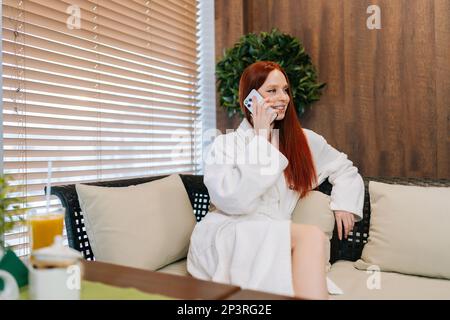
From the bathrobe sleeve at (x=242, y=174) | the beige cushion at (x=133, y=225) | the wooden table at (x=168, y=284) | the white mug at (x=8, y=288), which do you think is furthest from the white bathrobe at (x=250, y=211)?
the white mug at (x=8, y=288)

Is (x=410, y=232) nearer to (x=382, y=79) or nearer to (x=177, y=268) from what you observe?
(x=177, y=268)

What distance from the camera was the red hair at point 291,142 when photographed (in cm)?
193

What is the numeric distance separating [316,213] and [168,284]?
1.11 m

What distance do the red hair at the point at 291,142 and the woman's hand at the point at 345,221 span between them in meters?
0.19

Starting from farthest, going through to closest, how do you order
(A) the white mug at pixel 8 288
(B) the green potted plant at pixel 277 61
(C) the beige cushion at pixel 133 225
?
1. (B) the green potted plant at pixel 277 61
2. (C) the beige cushion at pixel 133 225
3. (A) the white mug at pixel 8 288

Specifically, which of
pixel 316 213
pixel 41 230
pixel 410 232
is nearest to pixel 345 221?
pixel 316 213

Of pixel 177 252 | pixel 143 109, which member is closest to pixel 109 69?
pixel 143 109

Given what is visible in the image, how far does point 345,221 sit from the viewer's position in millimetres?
1870

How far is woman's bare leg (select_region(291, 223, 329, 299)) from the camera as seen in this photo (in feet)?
4.37

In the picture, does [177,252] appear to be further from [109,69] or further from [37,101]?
[109,69]

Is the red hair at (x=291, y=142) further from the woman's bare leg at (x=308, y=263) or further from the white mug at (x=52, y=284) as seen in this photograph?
the white mug at (x=52, y=284)

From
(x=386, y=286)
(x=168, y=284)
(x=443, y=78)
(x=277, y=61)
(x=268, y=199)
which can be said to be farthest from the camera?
(x=277, y=61)

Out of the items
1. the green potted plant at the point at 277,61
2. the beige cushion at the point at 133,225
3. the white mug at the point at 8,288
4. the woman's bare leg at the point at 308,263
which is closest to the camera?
the white mug at the point at 8,288
